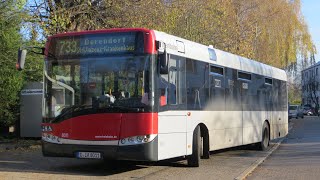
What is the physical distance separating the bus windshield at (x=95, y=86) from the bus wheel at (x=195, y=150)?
95.1 inches

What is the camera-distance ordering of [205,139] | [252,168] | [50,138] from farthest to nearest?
[205,139] → [252,168] → [50,138]

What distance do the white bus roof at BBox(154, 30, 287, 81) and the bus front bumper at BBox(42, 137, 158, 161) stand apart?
7.58 feet

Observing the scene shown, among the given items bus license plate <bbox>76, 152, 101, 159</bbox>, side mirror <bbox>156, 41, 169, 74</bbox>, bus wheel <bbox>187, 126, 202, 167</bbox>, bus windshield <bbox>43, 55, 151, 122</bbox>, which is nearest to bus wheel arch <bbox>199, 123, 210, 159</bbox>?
bus wheel <bbox>187, 126, 202, 167</bbox>

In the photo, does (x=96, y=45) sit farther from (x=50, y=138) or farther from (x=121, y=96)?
(x=50, y=138)

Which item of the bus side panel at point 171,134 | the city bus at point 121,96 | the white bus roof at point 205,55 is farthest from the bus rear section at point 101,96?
the white bus roof at point 205,55

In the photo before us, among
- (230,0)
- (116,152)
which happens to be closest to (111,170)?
(116,152)

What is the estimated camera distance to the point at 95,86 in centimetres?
1045

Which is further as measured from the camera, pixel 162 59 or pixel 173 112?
pixel 173 112

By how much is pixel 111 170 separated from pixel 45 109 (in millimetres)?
2231

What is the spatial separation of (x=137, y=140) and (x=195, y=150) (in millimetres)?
2376

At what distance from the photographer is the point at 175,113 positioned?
11.0 m

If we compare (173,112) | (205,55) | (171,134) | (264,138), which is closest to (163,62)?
(173,112)

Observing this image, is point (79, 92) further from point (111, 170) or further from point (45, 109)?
point (111, 170)

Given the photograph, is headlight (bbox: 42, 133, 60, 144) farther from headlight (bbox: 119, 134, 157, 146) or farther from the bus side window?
the bus side window
